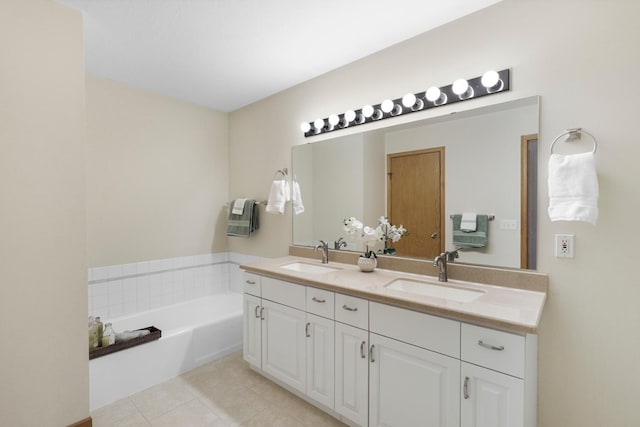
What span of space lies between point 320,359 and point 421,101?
176 cm

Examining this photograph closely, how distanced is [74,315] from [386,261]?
1968mm

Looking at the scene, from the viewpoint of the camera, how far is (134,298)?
295 cm

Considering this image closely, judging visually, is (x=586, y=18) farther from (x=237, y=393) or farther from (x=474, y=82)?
(x=237, y=393)

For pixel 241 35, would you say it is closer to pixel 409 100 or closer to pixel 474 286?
pixel 409 100

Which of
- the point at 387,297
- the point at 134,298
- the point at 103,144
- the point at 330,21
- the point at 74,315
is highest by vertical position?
the point at 330,21

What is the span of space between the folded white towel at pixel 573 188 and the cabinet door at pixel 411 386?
846 mm

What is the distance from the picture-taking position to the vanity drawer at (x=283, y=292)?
81.2 inches

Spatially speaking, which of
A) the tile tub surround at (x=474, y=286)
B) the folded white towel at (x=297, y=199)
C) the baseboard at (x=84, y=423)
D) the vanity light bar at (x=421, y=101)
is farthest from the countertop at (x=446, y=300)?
the baseboard at (x=84, y=423)

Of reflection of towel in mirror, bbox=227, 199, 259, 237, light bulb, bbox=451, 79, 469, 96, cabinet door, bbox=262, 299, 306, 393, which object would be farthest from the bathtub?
light bulb, bbox=451, 79, 469, 96

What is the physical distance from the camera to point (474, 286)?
1.78 metres

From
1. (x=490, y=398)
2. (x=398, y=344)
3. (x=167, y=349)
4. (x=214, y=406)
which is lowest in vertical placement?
(x=214, y=406)

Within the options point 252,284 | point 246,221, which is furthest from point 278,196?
point 252,284

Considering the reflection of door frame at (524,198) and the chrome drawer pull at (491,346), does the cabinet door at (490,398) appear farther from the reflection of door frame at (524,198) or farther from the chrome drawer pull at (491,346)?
the reflection of door frame at (524,198)

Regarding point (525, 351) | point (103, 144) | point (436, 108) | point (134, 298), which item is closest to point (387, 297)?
point (525, 351)
